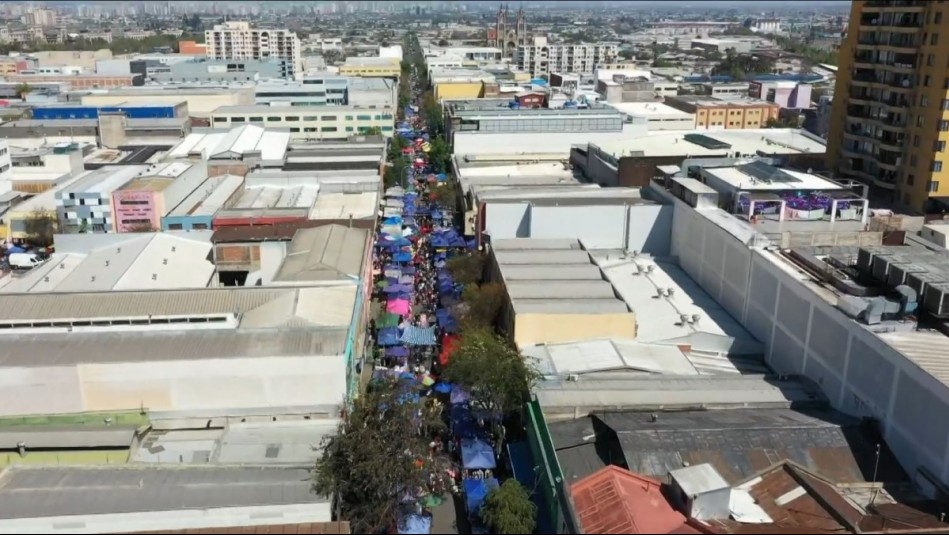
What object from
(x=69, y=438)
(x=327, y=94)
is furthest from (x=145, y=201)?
(x=327, y=94)

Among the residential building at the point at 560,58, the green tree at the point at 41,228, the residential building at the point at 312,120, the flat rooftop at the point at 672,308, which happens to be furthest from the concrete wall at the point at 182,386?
the residential building at the point at 560,58

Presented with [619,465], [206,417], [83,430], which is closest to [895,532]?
[619,465]

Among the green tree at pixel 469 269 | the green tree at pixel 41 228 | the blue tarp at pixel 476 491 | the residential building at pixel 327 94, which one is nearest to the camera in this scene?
the blue tarp at pixel 476 491

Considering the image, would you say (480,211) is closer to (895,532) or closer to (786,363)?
(786,363)

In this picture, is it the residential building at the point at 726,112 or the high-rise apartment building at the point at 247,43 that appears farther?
the high-rise apartment building at the point at 247,43

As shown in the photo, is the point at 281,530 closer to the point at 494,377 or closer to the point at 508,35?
the point at 494,377

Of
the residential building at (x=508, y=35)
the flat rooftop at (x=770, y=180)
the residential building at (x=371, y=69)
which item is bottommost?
the flat rooftop at (x=770, y=180)

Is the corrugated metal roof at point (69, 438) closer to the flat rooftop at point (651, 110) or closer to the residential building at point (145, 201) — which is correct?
the residential building at point (145, 201)
